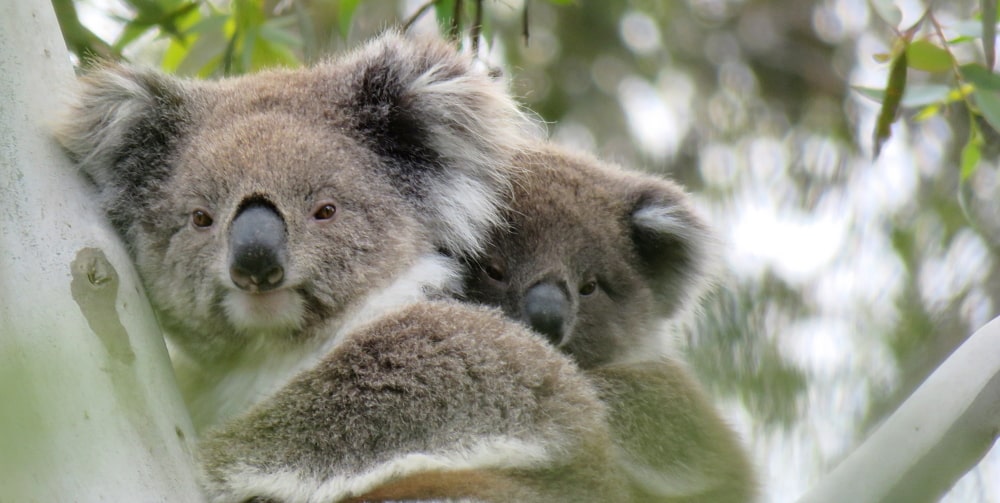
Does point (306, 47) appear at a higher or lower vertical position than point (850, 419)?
higher

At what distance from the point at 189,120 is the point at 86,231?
1.93ft

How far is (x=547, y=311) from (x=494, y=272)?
188 millimetres

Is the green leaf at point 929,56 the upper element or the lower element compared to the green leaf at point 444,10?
upper

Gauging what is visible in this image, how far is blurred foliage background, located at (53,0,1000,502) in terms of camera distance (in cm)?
303

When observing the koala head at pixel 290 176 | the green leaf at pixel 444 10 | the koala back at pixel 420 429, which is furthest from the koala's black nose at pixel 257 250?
the green leaf at pixel 444 10

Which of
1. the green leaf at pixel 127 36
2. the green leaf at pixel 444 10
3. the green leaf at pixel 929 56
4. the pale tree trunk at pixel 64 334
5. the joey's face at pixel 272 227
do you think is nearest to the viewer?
the pale tree trunk at pixel 64 334

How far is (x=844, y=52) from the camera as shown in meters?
7.45

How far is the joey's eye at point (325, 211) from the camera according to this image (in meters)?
2.38

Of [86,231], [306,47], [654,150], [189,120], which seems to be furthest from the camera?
[654,150]

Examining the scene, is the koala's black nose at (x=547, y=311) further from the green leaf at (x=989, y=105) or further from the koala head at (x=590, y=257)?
the green leaf at (x=989, y=105)

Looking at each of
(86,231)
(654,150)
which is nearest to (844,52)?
(654,150)

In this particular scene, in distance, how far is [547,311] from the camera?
273 cm

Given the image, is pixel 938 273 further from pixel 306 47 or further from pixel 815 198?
pixel 306 47

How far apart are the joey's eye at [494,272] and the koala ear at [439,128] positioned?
14cm
